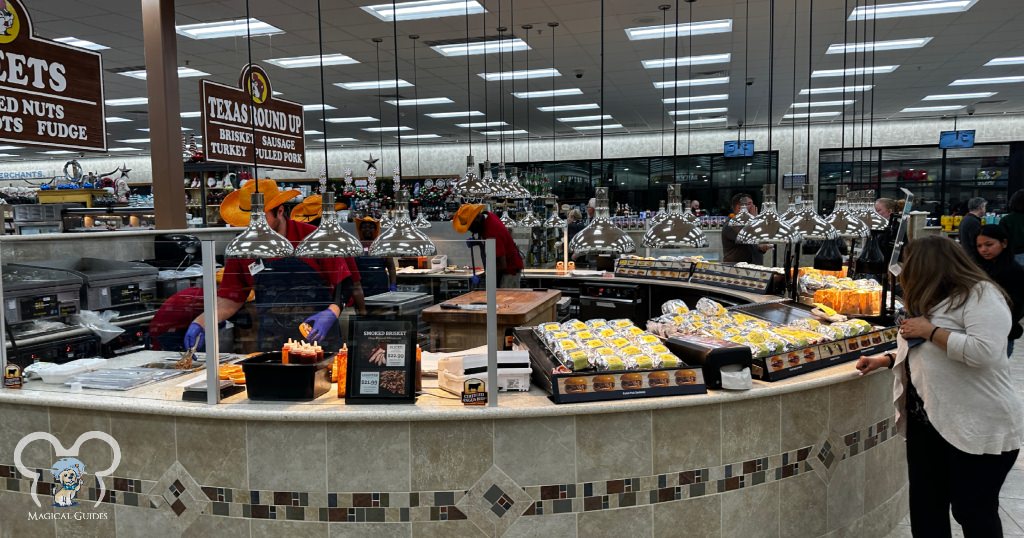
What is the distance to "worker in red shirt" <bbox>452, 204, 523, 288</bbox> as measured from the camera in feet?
24.4

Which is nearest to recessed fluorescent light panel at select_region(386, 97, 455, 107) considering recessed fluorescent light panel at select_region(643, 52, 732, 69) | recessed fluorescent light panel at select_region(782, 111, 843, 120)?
recessed fluorescent light panel at select_region(643, 52, 732, 69)

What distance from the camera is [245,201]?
14.4 ft

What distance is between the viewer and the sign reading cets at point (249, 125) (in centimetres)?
598

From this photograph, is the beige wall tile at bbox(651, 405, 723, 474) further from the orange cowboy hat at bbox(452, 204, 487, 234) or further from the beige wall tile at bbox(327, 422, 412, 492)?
the orange cowboy hat at bbox(452, 204, 487, 234)

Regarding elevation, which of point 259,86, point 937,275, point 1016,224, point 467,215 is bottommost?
point 937,275

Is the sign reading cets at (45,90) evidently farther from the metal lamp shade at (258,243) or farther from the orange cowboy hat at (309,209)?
the metal lamp shade at (258,243)

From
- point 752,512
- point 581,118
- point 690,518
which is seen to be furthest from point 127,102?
point 752,512

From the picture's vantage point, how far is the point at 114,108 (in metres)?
12.2

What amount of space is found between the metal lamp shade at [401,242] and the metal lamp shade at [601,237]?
83cm

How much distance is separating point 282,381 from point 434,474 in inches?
29.2

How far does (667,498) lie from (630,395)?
1.58 feet

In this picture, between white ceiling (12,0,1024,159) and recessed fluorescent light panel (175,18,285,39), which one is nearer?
white ceiling (12,0,1024,159)

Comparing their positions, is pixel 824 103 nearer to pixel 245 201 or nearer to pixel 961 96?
pixel 961 96

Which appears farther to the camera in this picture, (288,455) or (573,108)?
(573,108)
